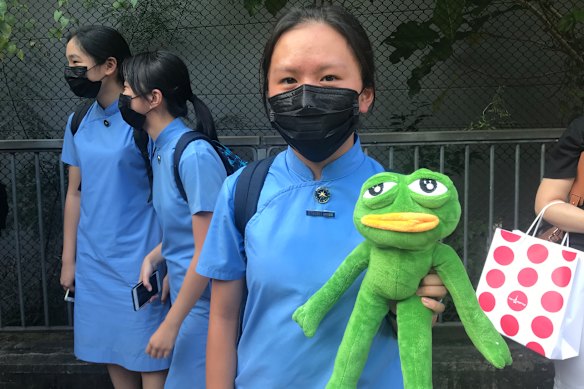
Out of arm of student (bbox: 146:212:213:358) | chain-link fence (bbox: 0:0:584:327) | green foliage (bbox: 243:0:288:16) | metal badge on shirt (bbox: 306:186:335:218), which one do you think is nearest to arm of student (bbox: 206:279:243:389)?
metal badge on shirt (bbox: 306:186:335:218)

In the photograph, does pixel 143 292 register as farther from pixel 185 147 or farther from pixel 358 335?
pixel 358 335

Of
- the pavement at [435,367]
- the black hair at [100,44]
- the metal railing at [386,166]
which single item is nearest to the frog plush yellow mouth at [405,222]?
the black hair at [100,44]

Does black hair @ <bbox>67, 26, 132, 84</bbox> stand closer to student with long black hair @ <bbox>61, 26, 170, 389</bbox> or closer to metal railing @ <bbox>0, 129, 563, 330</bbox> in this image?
student with long black hair @ <bbox>61, 26, 170, 389</bbox>

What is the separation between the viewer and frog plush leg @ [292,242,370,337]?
4.34 feet

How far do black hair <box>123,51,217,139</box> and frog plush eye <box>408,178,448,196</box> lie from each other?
4.79 feet

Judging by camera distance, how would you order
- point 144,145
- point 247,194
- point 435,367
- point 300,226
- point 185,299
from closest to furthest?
point 300,226 → point 247,194 → point 185,299 → point 144,145 → point 435,367

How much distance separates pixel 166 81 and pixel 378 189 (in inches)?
63.7

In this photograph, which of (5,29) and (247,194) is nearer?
(247,194)

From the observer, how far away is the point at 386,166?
180 inches

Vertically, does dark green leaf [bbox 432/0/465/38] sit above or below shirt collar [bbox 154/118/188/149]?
above

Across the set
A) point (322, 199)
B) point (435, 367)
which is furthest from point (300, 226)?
point (435, 367)

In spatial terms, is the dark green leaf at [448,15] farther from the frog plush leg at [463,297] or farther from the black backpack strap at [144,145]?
the frog plush leg at [463,297]

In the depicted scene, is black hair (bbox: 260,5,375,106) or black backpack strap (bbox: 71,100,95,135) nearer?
black hair (bbox: 260,5,375,106)

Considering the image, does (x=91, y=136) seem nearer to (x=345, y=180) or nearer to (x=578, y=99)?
(x=345, y=180)
